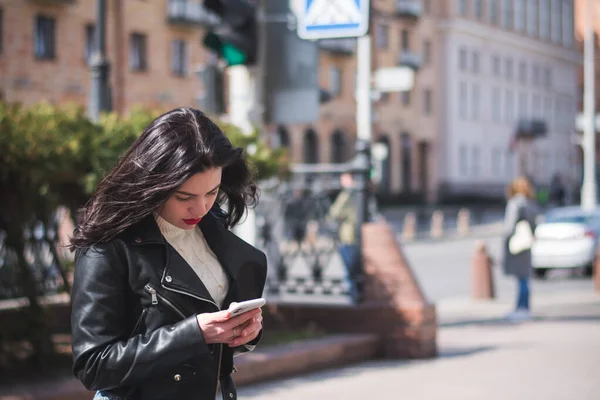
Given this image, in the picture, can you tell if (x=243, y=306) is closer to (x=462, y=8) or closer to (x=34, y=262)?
(x=34, y=262)

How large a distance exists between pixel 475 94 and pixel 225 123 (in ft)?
194

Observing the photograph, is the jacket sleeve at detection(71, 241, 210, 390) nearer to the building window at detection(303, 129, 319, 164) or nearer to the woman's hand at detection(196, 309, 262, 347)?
the woman's hand at detection(196, 309, 262, 347)

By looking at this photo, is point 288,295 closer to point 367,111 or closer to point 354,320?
point 354,320

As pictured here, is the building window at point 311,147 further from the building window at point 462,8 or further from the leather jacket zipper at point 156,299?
the leather jacket zipper at point 156,299

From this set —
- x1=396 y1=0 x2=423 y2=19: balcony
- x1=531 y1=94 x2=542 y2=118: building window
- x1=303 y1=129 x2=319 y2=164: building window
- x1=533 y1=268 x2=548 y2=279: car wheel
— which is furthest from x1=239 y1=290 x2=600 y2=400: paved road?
x1=531 y1=94 x2=542 y2=118: building window

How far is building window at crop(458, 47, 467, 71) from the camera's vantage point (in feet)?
212

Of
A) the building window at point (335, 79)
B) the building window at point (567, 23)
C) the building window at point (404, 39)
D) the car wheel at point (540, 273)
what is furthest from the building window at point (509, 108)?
the car wheel at point (540, 273)

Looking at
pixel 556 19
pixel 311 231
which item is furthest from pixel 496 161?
pixel 311 231

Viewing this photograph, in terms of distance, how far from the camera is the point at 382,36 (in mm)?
57312

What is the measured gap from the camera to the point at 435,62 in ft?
206

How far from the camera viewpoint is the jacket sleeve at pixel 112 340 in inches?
112

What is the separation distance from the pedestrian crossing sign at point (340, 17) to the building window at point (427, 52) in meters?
52.7

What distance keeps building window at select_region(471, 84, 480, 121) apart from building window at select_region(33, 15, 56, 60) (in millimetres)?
34806

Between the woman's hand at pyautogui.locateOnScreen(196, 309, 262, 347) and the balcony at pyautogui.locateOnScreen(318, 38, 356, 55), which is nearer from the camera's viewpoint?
the woman's hand at pyautogui.locateOnScreen(196, 309, 262, 347)
